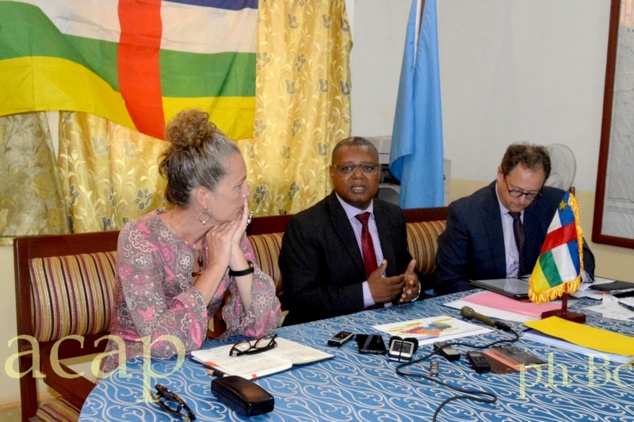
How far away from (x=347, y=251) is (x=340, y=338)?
2.87ft

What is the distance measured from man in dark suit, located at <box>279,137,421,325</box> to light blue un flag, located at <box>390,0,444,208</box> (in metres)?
0.93

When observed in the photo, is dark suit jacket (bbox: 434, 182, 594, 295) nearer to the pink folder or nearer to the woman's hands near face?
the pink folder

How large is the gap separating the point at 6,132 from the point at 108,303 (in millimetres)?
966

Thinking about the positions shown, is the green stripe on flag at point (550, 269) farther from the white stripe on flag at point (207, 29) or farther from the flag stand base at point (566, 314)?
the white stripe on flag at point (207, 29)

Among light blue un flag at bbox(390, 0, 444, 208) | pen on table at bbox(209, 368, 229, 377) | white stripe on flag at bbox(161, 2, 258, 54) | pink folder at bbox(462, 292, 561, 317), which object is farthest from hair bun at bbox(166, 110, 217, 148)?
light blue un flag at bbox(390, 0, 444, 208)

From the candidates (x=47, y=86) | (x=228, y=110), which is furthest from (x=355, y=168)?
(x=47, y=86)

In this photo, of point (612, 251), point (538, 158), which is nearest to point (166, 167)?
point (538, 158)

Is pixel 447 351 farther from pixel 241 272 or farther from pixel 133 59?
pixel 133 59

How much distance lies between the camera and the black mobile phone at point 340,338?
1776 millimetres

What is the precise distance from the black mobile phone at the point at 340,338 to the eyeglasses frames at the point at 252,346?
0.53 feet

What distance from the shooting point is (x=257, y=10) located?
11.5ft

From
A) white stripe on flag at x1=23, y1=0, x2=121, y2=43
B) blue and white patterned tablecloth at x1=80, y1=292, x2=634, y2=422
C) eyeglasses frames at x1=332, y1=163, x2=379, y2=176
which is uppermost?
white stripe on flag at x1=23, y1=0, x2=121, y2=43

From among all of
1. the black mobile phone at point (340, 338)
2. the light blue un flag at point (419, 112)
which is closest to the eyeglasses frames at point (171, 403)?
the black mobile phone at point (340, 338)

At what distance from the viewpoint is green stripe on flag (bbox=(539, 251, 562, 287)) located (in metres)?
2.09
